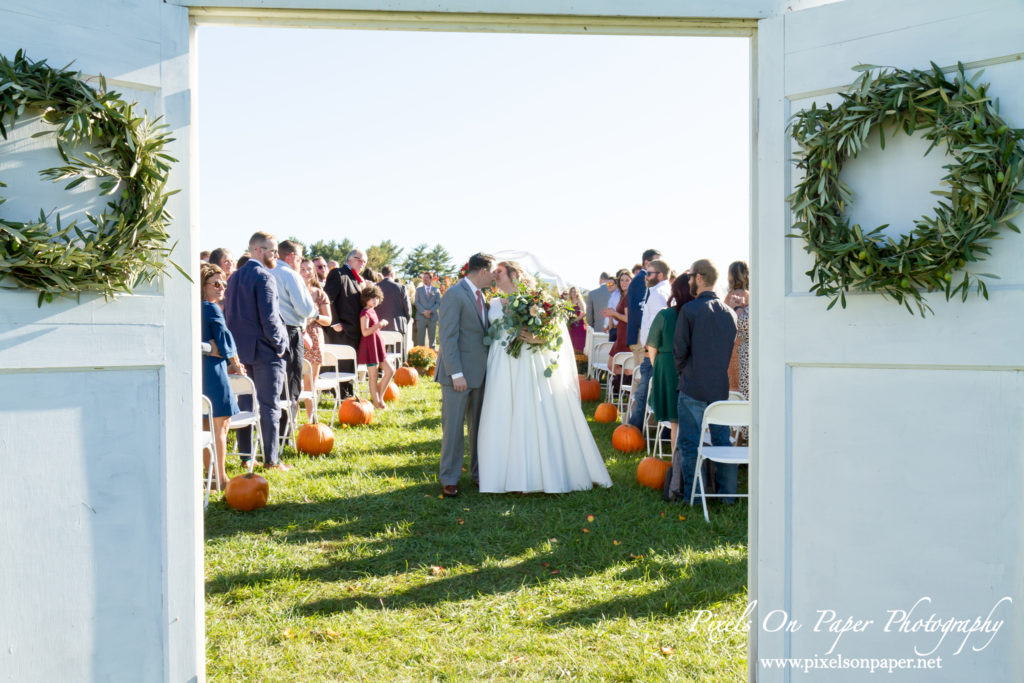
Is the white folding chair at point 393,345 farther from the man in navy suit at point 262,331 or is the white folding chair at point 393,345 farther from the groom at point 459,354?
the groom at point 459,354

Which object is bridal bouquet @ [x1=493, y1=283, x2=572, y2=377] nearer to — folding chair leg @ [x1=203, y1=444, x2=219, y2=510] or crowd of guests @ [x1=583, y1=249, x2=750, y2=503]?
crowd of guests @ [x1=583, y1=249, x2=750, y2=503]

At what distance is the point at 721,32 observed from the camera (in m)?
3.07

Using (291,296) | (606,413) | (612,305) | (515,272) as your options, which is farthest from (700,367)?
(612,305)

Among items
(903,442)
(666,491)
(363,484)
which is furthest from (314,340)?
(903,442)

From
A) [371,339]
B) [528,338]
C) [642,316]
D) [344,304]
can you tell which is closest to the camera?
[528,338]

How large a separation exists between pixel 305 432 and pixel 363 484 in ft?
4.79

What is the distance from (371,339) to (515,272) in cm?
410

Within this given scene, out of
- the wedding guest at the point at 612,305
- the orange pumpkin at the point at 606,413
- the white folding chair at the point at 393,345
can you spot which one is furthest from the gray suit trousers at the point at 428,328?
the orange pumpkin at the point at 606,413

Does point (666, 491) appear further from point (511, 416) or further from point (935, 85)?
point (935, 85)

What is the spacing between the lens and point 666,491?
21.7ft

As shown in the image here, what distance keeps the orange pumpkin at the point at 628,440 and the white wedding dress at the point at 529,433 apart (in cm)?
143

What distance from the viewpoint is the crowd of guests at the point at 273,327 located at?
6348 millimetres

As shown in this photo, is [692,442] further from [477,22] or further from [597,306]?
[597,306]

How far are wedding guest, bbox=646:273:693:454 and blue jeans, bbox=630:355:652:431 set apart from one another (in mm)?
1403
